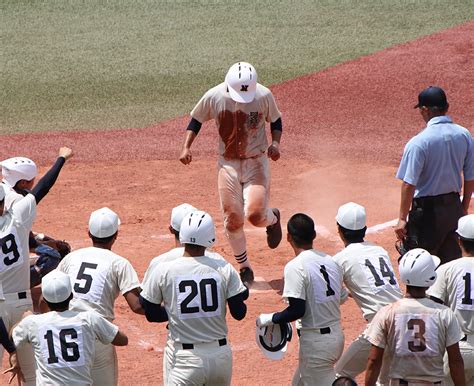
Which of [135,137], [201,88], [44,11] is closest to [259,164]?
[135,137]

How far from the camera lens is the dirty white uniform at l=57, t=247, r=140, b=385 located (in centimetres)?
699

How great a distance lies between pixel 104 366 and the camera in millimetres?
6980

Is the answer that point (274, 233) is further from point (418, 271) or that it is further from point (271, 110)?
point (418, 271)

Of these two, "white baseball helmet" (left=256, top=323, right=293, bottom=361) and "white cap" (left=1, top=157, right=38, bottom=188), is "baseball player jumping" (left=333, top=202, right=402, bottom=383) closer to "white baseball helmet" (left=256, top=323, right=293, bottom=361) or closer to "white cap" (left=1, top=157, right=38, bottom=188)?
"white baseball helmet" (left=256, top=323, right=293, bottom=361)

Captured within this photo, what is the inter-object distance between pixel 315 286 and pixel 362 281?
1.34ft

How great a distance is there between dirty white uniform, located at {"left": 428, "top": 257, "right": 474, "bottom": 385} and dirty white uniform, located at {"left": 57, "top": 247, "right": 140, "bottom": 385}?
2.05 metres

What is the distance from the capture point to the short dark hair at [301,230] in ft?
23.0

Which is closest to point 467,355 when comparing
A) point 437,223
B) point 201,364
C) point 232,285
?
point 232,285

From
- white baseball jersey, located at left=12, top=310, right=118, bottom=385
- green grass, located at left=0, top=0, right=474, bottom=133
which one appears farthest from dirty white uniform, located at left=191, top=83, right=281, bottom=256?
green grass, located at left=0, top=0, right=474, bottom=133

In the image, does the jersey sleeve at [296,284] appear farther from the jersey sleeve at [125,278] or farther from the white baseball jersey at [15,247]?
the white baseball jersey at [15,247]

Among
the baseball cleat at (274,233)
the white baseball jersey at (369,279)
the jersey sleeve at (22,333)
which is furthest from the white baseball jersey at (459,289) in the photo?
the baseball cleat at (274,233)

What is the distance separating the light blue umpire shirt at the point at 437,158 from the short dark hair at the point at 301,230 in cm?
169

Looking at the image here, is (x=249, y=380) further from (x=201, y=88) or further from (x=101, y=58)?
(x=101, y=58)

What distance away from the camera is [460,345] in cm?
683
